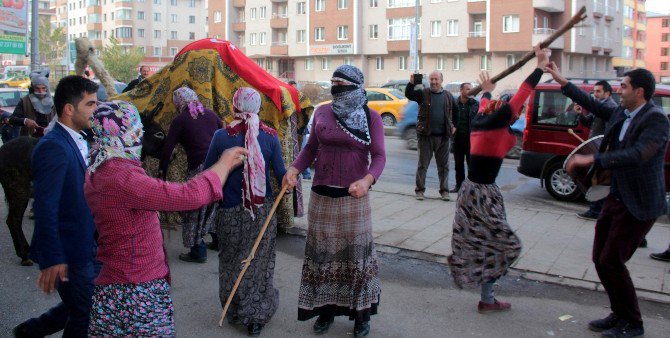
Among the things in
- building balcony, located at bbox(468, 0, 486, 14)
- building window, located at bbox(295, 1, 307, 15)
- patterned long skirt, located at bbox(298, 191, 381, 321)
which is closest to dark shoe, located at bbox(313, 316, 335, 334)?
patterned long skirt, located at bbox(298, 191, 381, 321)

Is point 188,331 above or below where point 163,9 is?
below

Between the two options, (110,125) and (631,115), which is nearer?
(110,125)

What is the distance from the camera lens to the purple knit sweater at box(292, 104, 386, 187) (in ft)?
15.0

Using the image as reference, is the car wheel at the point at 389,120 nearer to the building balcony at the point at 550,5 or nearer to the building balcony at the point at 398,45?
the building balcony at the point at 550,5

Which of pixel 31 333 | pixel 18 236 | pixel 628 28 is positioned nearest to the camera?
pixel 31 333

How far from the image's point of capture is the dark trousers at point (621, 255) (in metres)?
4.57

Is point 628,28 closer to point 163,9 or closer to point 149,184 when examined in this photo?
point 163,9

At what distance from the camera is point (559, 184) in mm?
10359

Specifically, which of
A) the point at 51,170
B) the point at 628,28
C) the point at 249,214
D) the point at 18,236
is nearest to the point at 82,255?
the point at 51,170

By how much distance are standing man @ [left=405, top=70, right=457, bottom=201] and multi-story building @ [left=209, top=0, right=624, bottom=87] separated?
35116 mm

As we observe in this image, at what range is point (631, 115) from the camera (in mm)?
4695

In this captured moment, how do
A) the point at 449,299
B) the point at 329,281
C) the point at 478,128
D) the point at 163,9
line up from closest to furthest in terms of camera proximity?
the point at 329,281
the point at 478,128
the point at 449,299
the point at 163,9

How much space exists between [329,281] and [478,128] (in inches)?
66.3

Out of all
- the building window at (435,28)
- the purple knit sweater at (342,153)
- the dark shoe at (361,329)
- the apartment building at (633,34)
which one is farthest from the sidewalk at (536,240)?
the apartment building at (633,34)
